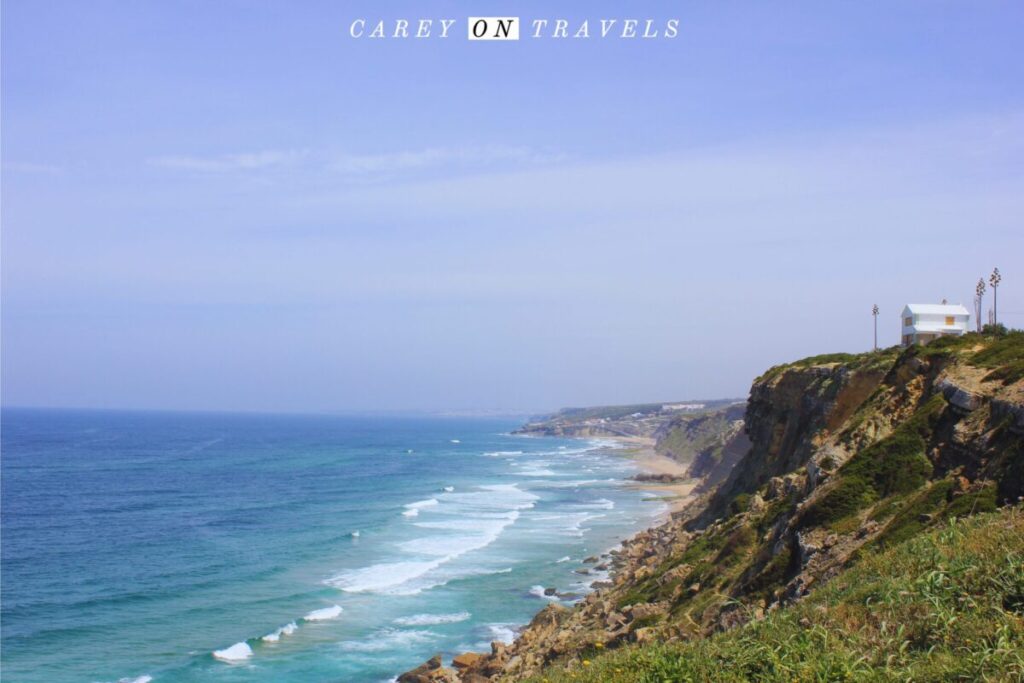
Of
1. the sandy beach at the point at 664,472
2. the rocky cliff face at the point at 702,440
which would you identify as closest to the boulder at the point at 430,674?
the sandy beach at the point at 664,472

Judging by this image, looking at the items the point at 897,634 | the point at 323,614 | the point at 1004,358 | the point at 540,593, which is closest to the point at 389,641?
the point at 323,614

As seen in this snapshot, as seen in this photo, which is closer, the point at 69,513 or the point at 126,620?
the point at 126,620

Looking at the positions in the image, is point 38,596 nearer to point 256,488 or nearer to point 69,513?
point 69,513

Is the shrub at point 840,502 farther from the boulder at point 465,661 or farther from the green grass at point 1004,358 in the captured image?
the boulder at point 465,661

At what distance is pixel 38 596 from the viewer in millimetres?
46688

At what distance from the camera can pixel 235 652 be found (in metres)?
36.8

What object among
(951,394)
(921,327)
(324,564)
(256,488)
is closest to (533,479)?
(256,488)

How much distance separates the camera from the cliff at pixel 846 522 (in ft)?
40.9

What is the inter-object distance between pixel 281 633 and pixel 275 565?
16005 mm

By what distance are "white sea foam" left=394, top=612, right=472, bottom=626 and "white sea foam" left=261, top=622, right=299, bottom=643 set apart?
4.86 meters

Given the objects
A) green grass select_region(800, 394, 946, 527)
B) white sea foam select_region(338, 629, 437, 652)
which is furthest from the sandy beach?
green grass select_region(800, 394, 946, 527)

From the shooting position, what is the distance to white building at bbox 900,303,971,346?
40188mm

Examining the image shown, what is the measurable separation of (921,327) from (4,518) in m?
71.6

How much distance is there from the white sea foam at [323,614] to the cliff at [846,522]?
12706mm
